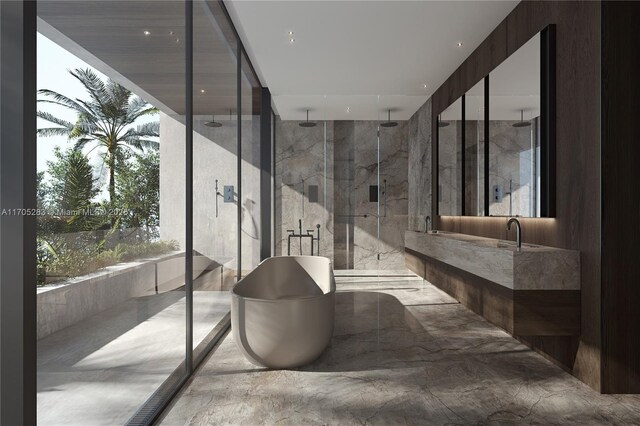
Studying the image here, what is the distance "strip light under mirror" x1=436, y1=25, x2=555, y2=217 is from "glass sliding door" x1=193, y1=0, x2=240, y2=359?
8.02ft

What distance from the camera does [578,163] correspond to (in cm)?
264

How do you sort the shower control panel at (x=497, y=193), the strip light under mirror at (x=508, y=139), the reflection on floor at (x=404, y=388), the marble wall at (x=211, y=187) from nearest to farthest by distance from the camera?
the reflection on floor at (x=404, y=388) < the marble wall at (x=211, y=187) < the strip light under mirror at (x=508, y=139) < the shower control panel at (x=497, y=193)

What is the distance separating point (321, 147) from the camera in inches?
259

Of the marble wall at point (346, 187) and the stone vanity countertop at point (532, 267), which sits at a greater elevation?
the marble wall at point (346, 187)

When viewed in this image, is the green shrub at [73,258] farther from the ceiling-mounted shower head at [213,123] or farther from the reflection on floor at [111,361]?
the ceiling-mounted shower head at [213,123]

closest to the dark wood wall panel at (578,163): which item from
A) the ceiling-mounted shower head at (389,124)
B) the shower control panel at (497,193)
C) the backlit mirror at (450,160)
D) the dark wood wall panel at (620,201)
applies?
the dark wood wall panel at (620,201)

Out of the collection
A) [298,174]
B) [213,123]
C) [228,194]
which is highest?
[213,123]

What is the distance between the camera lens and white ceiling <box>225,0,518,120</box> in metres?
3.47

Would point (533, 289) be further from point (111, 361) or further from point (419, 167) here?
point (419, 167)

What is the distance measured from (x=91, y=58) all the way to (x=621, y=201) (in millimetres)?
2801

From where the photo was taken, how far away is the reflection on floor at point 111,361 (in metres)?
1.29

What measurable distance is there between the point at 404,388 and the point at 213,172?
80.7 inches

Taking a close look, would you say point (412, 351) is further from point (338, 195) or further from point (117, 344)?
point (338, 195)

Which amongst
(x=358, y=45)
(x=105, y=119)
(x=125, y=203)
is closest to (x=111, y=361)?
(x=125, y=203)
